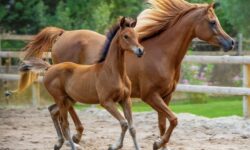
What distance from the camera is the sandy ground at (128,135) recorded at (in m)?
8.59

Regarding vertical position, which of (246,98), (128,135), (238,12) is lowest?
(128,135)

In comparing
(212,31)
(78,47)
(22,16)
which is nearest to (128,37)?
(212,31)

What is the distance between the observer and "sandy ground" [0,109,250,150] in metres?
8.59

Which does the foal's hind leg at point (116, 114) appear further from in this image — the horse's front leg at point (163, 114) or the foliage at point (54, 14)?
the foliage at point (54, 14)

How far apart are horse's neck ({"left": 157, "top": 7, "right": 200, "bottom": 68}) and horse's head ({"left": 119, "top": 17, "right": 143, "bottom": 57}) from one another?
0.87 meters

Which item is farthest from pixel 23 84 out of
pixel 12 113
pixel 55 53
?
pixel 12 113

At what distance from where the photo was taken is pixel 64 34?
9.84 m

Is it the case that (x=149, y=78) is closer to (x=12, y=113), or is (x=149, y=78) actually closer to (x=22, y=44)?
(x=12, y=113)

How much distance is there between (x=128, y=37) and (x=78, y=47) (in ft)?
7.07

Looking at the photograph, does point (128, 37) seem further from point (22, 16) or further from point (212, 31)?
point (22, 16)

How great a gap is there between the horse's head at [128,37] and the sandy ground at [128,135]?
157cm

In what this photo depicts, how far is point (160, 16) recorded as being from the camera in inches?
336

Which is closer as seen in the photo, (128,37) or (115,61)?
(128,37)

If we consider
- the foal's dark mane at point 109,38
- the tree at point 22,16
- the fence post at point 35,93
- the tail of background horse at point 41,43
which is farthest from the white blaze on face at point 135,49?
the tree at point 22,16
